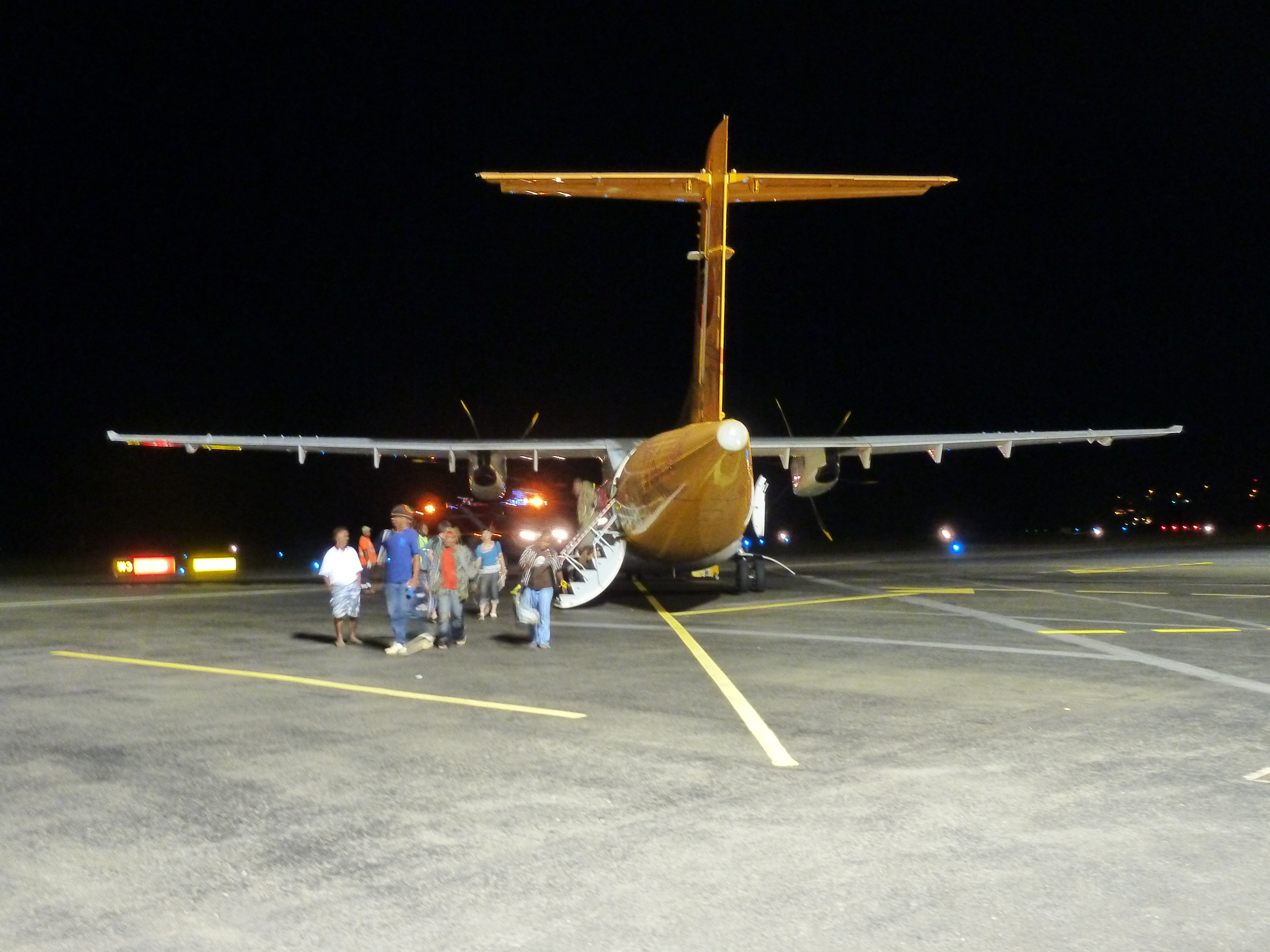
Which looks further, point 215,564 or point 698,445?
point 215,564

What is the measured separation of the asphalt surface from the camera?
14.3 feet

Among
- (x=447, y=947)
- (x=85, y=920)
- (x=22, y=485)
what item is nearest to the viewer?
(x=447, y=947)

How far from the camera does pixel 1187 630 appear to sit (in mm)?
14703

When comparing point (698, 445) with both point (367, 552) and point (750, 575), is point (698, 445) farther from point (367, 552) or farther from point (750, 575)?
point (750, 575)

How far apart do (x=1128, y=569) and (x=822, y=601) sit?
43.3 ft

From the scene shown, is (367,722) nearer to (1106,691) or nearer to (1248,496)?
(1106,691)

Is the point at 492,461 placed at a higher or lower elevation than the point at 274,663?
higher

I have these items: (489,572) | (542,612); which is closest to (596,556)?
(489,572)

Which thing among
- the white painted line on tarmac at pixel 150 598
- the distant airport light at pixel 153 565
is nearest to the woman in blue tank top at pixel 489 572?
the white painted line on tarmac at pixel 150 598

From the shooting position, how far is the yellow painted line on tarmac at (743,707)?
24.2ft

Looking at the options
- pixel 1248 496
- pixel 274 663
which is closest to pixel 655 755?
pixel 274 663

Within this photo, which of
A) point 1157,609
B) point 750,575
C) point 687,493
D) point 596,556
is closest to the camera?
point 687,493

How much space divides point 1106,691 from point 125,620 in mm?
14396

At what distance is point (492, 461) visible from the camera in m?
24.2
